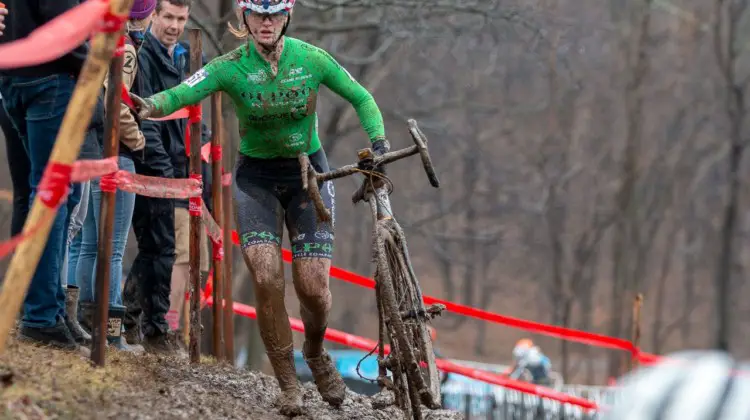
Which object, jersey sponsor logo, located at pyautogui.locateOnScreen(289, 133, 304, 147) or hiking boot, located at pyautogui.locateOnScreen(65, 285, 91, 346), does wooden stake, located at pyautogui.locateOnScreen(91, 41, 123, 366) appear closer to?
hiking boot, located at pyautogui.locateOnScreen(65, 285, 91, 346)

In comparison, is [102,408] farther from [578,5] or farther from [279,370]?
[578,5]

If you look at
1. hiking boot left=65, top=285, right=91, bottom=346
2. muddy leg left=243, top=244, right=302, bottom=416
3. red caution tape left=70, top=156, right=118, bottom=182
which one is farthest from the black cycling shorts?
red caution tape left=70, top=156, right=118, bottom=182

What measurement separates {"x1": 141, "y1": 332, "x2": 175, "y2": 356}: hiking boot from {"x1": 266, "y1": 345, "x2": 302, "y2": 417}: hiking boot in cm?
144

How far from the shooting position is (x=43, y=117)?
678 centimetres

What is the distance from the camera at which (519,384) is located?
1221cm

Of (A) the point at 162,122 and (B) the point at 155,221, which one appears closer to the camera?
(B) the point at 155,221

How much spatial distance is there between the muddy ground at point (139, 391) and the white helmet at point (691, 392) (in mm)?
2931

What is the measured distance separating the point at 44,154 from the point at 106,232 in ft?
2.08

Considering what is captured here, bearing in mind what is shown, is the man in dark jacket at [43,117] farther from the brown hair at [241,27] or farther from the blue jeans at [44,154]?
the brown hair at [241,27]

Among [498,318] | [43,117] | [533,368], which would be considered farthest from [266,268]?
[533,368]

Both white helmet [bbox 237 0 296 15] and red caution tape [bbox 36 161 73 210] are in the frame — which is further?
white helmet [bbox 237 0 296 15]

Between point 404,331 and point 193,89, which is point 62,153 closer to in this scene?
point 193,89

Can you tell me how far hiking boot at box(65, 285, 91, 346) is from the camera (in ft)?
23.8

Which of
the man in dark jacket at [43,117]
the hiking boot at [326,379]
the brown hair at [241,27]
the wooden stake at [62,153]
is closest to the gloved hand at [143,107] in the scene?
the man in dark jacket at [43,117]
